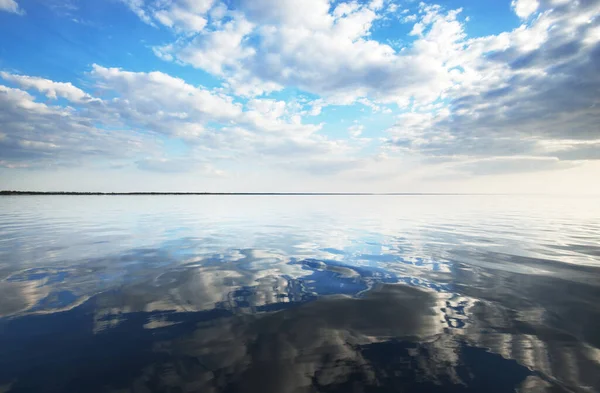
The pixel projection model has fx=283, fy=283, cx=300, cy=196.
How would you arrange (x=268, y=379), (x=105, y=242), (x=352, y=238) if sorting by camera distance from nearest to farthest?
(x=268, y=379) < (x=105, y=242) < (x=352, y=238)

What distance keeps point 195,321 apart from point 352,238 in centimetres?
1397

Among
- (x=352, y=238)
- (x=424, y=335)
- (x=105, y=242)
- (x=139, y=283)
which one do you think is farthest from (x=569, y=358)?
(x=105, y=242)

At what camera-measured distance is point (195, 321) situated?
257 inches

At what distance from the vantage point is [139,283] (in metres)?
9.23

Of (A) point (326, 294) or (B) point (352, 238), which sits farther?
(B) point (352, 238)

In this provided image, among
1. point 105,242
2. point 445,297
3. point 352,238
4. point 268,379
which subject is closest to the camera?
point 268,379

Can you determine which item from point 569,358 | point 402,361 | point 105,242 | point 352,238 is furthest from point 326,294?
point 105,242

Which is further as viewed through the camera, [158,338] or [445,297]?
[445,297]

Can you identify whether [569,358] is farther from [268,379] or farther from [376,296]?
[268,379]

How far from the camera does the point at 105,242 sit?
663 inches

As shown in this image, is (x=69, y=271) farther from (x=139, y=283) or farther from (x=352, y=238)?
(x=352, y=238)

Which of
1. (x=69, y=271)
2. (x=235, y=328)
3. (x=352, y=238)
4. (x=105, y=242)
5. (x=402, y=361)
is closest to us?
(x=402, y=361)

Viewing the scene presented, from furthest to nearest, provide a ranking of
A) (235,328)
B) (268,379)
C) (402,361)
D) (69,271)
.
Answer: (69,271)
(235,328)
(402,361)
(268,379)

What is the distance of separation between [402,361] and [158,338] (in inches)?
185
